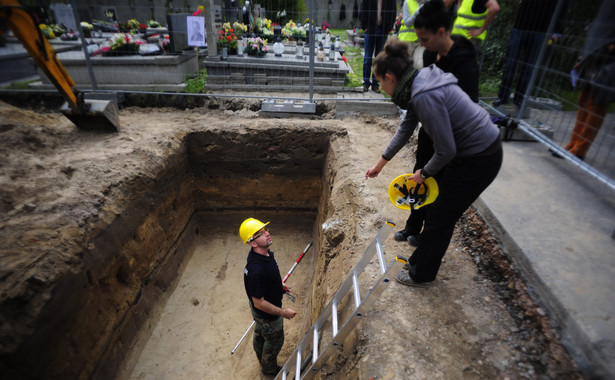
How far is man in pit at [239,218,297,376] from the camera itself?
3115 mm

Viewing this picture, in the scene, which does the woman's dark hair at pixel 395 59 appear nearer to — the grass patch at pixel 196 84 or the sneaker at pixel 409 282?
the sneaker at pixel 409 282

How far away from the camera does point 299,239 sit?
6.51m

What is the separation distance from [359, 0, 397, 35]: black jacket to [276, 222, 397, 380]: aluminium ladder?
5.45 metres

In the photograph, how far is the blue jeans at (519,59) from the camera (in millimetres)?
4430

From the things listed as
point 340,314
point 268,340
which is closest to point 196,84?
point 268,340

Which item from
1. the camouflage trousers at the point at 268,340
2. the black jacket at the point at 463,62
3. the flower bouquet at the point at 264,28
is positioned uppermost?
the flower bouquet at the point at 264,28

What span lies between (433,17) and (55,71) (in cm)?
518

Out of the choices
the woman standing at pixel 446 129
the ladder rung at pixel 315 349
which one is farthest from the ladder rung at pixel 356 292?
the woman standing at pixel 446 129

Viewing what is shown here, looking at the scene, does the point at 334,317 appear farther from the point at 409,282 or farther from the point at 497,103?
the point at 497,103

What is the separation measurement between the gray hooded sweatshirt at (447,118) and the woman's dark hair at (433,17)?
0.65 meters

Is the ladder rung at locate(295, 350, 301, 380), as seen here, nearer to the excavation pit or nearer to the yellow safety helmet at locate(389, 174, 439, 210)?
the yellow safety helmet at locate(389, 174, 439, 210)

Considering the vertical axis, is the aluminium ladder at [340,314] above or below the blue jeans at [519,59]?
below

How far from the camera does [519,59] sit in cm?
486

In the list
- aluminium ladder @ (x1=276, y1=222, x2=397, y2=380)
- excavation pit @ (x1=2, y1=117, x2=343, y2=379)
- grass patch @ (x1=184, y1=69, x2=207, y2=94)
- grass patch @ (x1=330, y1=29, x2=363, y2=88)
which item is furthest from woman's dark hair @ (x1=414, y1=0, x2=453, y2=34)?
grass patch @ (x1=184, y1=69, x2=207, y2=94)
